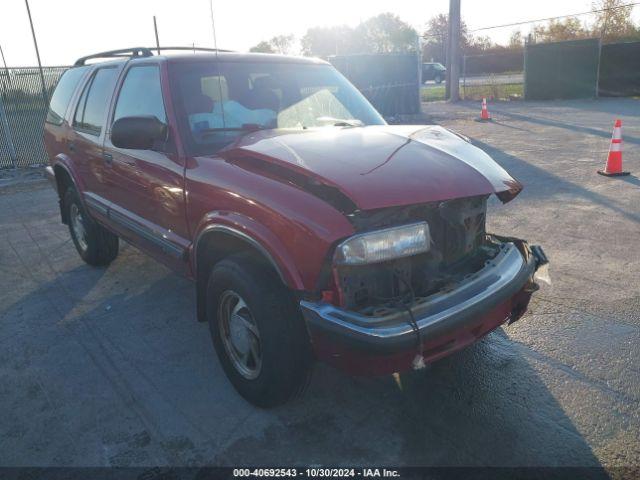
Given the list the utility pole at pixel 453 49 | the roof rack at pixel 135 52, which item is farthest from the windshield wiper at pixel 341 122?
the utility pole at pixel 453 49

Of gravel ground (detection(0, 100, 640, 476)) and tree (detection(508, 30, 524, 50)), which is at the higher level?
tree (detection(508, 30, 524, 50))

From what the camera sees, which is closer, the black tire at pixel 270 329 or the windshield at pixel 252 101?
the black tire at pixel 270 329

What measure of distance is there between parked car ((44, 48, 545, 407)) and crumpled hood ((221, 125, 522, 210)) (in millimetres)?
11

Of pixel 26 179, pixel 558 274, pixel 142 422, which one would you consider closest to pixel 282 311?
pixel 142 422

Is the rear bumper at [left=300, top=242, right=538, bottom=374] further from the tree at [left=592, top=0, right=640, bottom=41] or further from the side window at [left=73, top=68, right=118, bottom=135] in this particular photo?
the tree at [left=592, top=0, right=640, bottom=41]

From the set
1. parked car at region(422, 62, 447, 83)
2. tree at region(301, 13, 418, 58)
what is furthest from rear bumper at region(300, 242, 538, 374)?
tree at region(301, 13, 418, 58)

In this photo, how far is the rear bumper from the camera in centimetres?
222

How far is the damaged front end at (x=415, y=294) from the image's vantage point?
2256mm

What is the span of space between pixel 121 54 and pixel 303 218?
3.25 metres

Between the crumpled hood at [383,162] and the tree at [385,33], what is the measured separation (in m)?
64.1

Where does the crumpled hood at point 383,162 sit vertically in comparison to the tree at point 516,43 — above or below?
below

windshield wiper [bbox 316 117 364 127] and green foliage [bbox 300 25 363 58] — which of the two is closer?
windshield wiper [bbox 316 117 364 127]

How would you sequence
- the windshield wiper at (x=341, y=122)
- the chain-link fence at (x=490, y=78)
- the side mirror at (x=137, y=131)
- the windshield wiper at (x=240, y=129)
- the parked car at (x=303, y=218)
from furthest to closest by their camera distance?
the chain-link fence at (x=490, y=78)
the windshield wiper at (x=341, y=122)
the windshield wiper at (x=240, y=129)
the side mirror at (x=137, y=131)
the parked car at (x=303, y=218)

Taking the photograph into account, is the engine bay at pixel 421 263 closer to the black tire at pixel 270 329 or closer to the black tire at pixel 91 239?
the black tire at pixel 270 329
